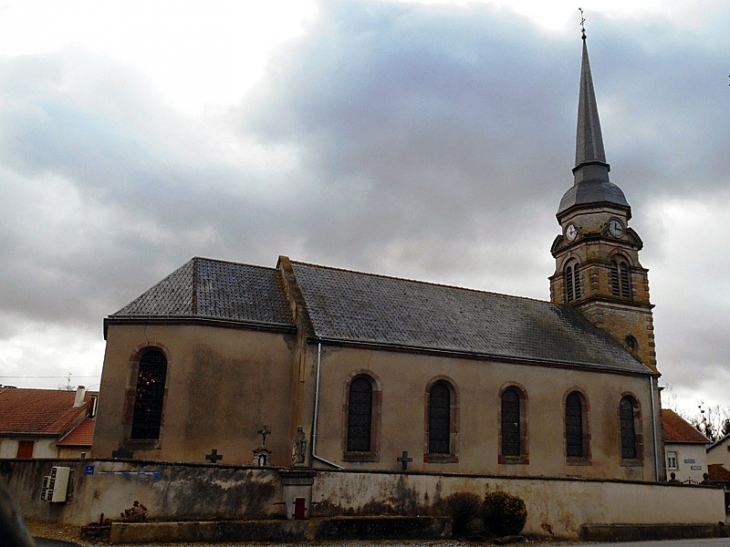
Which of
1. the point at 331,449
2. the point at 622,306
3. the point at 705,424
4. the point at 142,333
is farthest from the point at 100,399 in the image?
the point at 705,424

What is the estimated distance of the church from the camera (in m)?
21.5

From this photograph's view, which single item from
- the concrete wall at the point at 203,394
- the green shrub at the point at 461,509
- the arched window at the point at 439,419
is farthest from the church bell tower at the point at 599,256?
the concrete wall at the point at 203,394

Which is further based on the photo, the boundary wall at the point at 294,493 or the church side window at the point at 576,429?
the church side window at the point at 576,429

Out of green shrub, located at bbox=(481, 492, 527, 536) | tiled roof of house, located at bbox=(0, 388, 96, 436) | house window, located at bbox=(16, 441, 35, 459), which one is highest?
tiled roof of house, located at bbox=(0, 388, 96, 436)

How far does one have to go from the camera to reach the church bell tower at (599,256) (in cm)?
3341

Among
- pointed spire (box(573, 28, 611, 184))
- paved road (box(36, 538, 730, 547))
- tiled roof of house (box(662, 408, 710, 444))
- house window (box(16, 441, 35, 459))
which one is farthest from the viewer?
tiled roof of house (box(662, 408, 710, 444))

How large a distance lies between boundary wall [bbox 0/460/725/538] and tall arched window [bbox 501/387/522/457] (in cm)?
472

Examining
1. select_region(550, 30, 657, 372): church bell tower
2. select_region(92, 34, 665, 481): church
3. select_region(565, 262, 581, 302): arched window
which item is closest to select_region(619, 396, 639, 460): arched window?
select_region(92, 34, 665, 481): church

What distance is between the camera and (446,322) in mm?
27203

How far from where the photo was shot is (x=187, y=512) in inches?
609

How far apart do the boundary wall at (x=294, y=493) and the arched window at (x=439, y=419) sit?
15.3ft

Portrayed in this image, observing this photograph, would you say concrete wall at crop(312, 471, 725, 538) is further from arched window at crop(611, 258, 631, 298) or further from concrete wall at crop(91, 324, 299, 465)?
arched window at crop(611, 258, 631, 298)

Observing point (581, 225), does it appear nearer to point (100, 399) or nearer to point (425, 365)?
point (425, 365)

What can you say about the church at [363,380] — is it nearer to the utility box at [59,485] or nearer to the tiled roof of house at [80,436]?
the utility box at [59,485]
